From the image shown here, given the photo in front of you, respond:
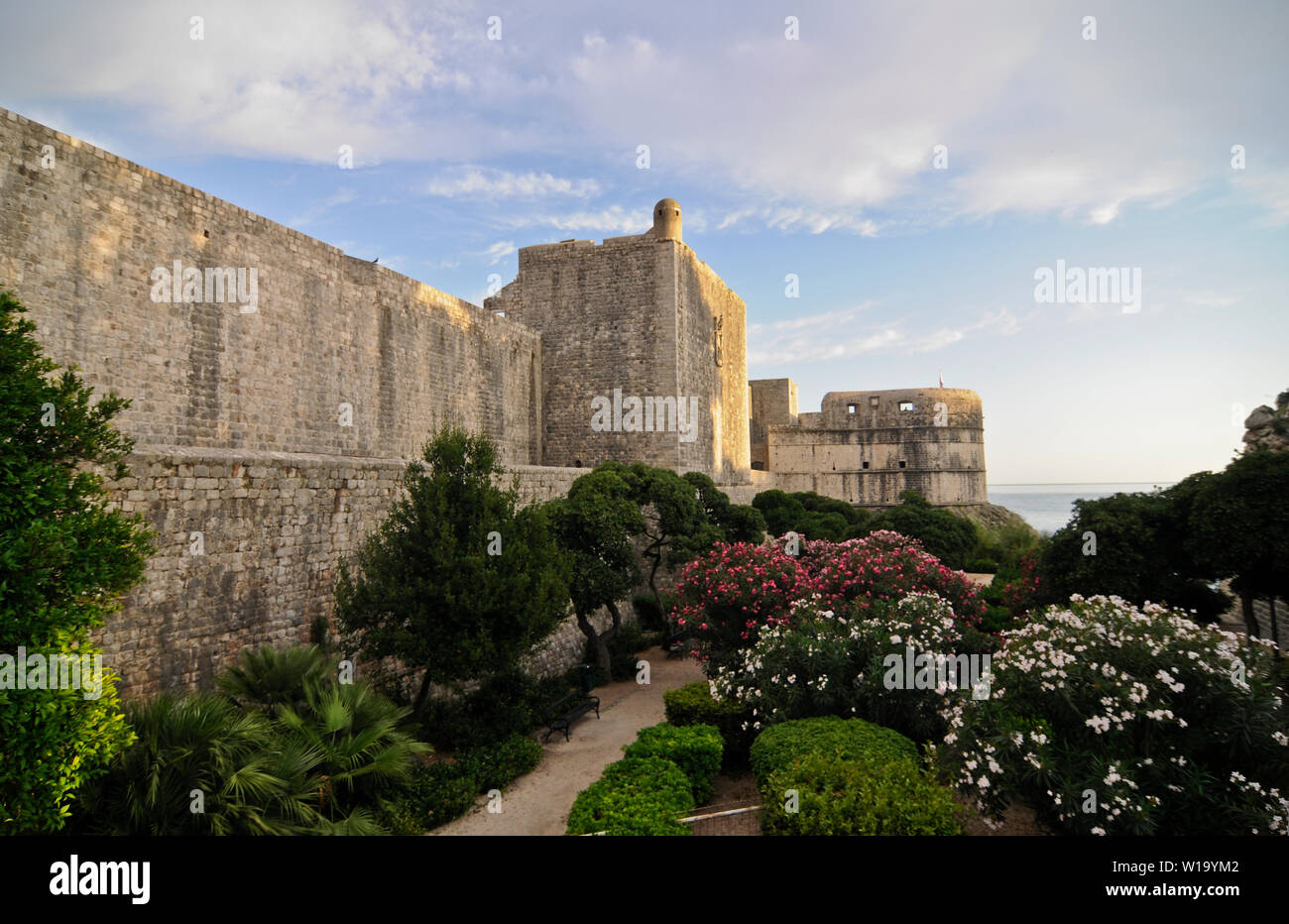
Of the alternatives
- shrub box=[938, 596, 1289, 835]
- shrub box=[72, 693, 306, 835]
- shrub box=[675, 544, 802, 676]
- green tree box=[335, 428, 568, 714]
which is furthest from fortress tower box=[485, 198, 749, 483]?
shrub box=[72, 693, 306, 835]

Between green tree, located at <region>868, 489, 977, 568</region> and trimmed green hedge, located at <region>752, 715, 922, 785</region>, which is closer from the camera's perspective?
trimmed green hedge, located at <region>752, 715, 922, 785</region>

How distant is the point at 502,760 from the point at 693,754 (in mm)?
2625

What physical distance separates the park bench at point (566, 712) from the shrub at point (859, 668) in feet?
8.52

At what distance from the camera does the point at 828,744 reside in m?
6.45

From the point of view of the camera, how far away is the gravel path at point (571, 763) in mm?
7027

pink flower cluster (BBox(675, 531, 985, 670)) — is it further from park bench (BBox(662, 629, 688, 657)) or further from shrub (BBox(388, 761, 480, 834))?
shrub (BBox(388, 761, 480, 834))

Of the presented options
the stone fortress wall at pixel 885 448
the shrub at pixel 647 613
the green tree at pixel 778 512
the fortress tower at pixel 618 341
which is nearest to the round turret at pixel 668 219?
the fortress tower at pixel 618 341

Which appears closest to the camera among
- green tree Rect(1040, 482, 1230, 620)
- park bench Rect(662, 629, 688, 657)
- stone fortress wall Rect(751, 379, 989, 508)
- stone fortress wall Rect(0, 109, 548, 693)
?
stone fortress wall Rect(0, 109, 548, 693)

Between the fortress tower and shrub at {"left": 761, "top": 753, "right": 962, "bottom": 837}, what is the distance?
14.6 meters

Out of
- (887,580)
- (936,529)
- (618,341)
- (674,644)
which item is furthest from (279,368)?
(936,529)

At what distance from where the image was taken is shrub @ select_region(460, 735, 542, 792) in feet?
25.9
